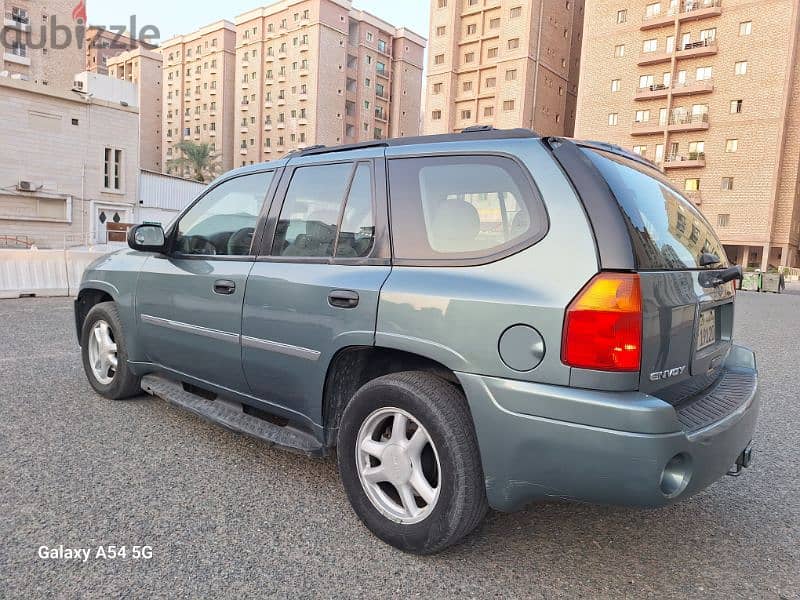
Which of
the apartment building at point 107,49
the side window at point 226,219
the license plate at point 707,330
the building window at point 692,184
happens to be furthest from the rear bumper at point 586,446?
the apartment building at point 107,49

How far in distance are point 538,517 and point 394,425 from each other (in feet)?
3.20

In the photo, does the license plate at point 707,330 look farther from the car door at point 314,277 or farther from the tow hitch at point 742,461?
the car door at point 314,277

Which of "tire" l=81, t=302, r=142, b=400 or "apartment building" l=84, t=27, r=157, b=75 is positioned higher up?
"apartment building" l=84, t=27, r=157, b=75

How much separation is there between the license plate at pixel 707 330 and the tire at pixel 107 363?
3705 millimetres

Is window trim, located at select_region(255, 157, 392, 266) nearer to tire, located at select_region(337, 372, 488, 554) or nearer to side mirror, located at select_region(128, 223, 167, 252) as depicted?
tire, located at select_region(337, 372, 488, 554)

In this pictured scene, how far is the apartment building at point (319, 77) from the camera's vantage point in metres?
73.2

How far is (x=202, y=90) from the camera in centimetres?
8588

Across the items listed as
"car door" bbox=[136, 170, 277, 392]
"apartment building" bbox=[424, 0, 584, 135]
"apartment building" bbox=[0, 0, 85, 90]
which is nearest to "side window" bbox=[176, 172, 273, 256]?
"car door" bbox=[136, 170, 277, 392]

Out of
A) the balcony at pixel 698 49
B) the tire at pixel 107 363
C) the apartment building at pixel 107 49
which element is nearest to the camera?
→ the tire at pixel 107 363

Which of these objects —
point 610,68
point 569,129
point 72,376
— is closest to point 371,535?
point 72,376

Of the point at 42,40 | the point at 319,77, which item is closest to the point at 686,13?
the point at 319,77

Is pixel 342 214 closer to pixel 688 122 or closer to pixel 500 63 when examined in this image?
pixel 688 122

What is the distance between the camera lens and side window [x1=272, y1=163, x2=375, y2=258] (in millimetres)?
2711

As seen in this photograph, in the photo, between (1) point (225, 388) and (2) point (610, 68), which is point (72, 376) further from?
(2) point (610, 68)
